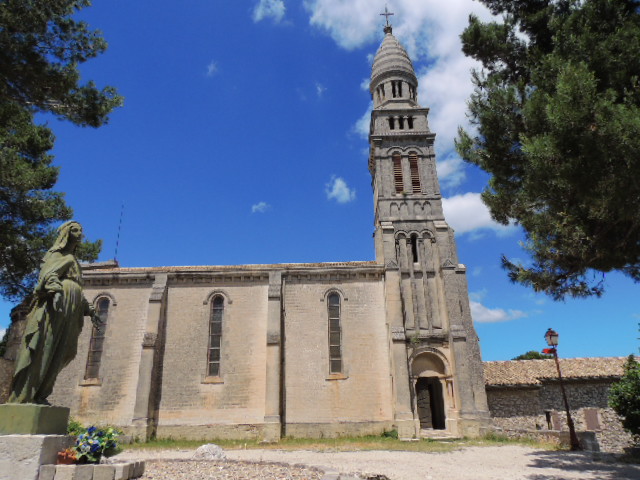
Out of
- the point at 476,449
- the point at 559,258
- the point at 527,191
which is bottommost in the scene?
the point at 476,449

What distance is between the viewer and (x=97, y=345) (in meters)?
20.9

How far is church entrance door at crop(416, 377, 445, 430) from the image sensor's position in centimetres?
2072

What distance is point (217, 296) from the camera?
21625mm

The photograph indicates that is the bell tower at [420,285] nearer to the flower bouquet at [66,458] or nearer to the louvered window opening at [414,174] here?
the louvered window opening at [414,174]

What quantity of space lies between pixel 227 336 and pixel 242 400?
10.5 feet

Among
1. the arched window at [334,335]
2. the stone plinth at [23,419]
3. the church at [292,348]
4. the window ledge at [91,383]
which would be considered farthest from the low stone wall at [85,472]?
the window ledge at [91,383]

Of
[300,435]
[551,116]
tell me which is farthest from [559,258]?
[300,435]

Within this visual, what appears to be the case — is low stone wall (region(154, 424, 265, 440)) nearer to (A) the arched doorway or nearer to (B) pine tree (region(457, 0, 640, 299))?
(A) the arched doorway

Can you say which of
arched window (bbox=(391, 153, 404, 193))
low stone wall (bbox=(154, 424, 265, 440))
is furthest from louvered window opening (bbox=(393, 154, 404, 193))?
low stone wall (bbox=(154, 424, 265, 440))

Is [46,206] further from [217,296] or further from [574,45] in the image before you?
[574,45]

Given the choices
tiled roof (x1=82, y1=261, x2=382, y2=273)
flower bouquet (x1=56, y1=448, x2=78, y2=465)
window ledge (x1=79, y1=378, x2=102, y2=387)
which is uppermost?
tiled roof (x1=82, y1=261, x2=382, y2=273)

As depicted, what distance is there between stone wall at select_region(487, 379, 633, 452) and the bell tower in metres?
2.80

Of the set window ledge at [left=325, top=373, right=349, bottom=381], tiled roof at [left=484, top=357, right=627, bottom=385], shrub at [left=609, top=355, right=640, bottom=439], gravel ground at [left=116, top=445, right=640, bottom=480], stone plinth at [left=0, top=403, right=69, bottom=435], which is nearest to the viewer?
stone plinth at [left=0, top=403, right=69, bottom=435]

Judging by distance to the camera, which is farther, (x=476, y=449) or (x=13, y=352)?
(x=13, y=352)
